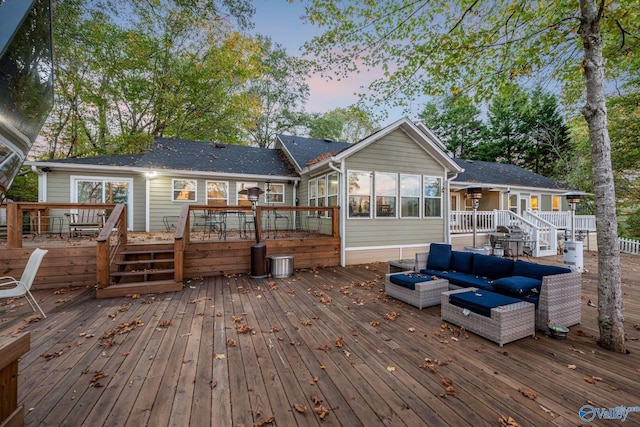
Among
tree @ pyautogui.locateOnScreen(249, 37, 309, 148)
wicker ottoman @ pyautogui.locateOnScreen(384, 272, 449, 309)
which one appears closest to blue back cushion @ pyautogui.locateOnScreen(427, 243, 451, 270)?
wicker ottoman @ pyautogui.locateOnScreen(384, 272, 449, 309)

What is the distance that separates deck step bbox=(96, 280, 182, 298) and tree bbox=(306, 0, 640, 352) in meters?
5.73

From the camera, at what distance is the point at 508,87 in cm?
433

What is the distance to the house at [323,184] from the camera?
829 centimetres

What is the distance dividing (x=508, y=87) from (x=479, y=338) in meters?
4.08

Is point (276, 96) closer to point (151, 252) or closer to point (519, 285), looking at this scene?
point (151, 252)

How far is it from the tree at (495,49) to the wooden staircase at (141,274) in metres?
5.75

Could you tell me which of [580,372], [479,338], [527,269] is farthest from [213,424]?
[527,269]

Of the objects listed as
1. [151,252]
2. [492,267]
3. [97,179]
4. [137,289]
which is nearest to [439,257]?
[492,267]

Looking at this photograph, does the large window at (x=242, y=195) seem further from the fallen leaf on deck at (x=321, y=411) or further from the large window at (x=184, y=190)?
the fallen leaf on deck at (x=321, y=411)

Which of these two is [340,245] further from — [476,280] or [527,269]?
[527,269]

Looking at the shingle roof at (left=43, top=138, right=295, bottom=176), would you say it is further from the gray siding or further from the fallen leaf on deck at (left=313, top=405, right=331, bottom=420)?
the fallen leaf on deck at (left=313, top=405, right=331, bottom=420)

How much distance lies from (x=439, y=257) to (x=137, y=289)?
625 centimetres

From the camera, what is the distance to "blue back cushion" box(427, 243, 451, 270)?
5.28 meters

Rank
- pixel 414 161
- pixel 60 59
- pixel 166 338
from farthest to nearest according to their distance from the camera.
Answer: pixel 60 59 → pixel 414 161 → pixel 166 338
